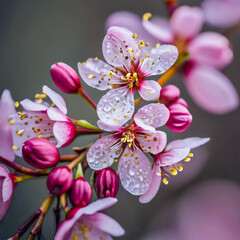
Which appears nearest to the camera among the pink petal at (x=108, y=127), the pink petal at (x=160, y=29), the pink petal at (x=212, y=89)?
the pink petal at (x=108, y=127)

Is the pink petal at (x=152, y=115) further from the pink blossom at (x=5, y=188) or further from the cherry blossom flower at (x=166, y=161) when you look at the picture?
the pink blossom at (x=5, y=188)

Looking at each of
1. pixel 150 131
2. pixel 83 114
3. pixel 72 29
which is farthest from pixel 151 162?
pixel 72 29

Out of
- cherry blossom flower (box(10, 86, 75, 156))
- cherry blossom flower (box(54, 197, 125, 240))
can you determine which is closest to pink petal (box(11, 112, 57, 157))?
cherry blossom flower (box(10, 86, 75, 156))

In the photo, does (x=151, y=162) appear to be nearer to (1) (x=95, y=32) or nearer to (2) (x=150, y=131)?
(2) (x=150, y=131)

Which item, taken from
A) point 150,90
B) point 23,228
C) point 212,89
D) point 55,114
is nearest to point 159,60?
point 150,90

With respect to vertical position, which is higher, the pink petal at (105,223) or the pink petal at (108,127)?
the pink petal at (108,127)

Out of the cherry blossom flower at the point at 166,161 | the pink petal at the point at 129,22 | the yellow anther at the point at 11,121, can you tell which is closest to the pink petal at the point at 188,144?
the cherry blossom flower at the point at 166,161
